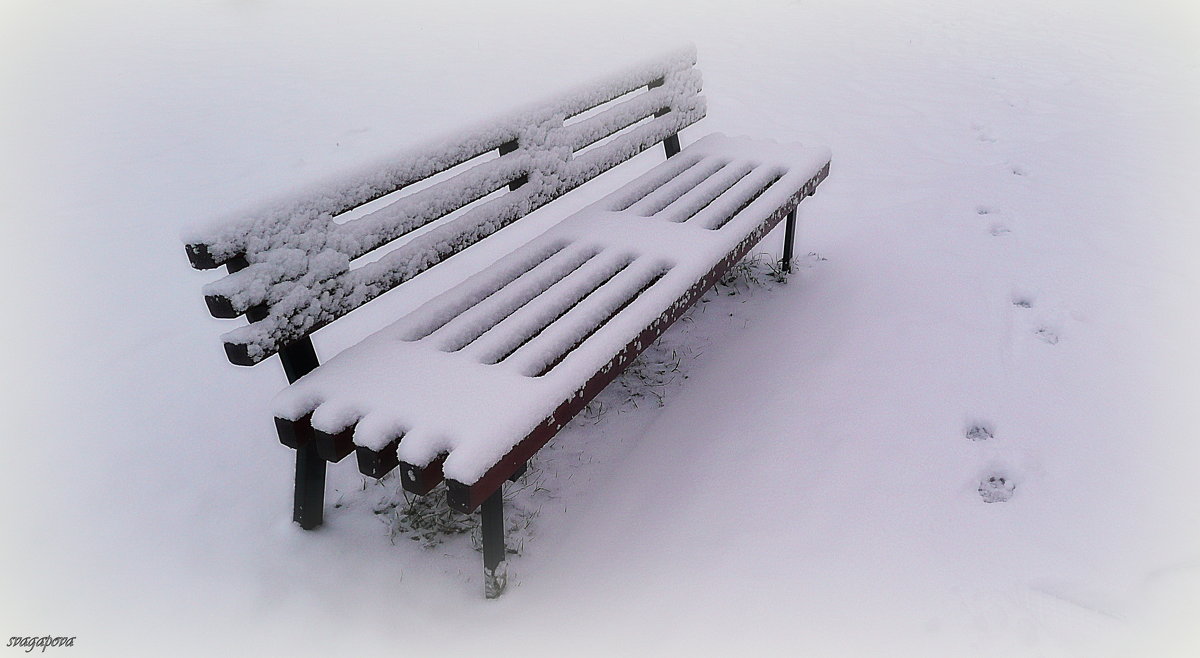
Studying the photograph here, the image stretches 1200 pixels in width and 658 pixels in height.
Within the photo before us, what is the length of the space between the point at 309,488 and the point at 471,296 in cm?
70

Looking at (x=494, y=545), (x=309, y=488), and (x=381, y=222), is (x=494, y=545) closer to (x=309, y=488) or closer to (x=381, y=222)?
(x=309, y=488)

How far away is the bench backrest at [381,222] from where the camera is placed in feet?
6.28

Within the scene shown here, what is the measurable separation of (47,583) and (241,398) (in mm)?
862

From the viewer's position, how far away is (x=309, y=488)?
7.23 ft

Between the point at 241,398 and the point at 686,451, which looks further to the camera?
the point at 241,398

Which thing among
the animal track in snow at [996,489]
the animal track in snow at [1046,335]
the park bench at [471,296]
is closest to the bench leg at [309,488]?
the park bench at [471,296]

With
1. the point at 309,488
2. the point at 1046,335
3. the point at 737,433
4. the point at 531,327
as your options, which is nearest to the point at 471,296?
the point at 531,327

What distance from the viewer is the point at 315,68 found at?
21.0ft

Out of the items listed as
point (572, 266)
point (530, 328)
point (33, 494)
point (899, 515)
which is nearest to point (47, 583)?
point (33, 494)

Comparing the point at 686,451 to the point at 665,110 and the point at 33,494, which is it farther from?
the point at 33,494

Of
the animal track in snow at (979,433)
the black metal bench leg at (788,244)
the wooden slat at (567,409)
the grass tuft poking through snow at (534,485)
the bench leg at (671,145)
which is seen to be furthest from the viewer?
the bench leg at (671,145)

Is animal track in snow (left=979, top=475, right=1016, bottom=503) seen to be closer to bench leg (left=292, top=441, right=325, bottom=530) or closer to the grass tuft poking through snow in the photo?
the grass tuft poking through snow

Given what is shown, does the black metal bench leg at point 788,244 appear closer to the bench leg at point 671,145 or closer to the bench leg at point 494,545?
the bench leg at point 671,145

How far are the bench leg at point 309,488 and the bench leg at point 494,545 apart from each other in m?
0.49
